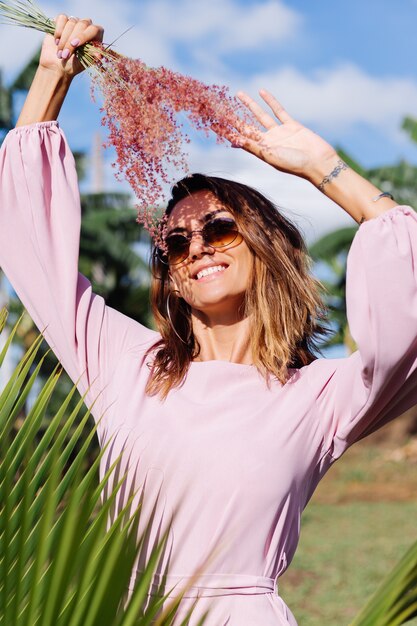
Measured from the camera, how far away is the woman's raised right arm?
202 centimetres

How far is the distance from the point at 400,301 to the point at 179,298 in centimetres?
89

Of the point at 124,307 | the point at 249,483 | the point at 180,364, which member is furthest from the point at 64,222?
the point at 124,307

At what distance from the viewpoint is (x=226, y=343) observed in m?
2.19

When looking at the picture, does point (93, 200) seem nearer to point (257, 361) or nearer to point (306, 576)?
point (306, 576)

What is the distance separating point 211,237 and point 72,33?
0.56m

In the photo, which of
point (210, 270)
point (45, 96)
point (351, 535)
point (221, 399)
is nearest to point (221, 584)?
point (221, 399)

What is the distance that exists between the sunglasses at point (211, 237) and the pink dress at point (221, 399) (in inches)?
8.9

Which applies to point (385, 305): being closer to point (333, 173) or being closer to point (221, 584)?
point (333, 173)

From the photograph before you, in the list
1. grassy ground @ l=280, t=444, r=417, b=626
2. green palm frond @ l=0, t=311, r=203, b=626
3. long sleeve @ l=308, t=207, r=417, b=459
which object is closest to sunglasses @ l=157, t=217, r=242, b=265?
long sleeve @ l=308, t=207, r=417, b=459

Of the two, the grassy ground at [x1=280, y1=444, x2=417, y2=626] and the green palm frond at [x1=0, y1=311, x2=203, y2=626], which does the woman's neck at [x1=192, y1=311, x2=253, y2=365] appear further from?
the grassy ground at [x1=280, y1=444, x2=417, y2=626]

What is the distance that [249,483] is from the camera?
182 cm

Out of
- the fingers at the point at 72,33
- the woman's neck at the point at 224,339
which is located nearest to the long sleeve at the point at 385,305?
the woman's neck at the point at 224,339

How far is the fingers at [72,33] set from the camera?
1971 mm

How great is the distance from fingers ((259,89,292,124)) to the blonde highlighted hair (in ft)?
1.05
